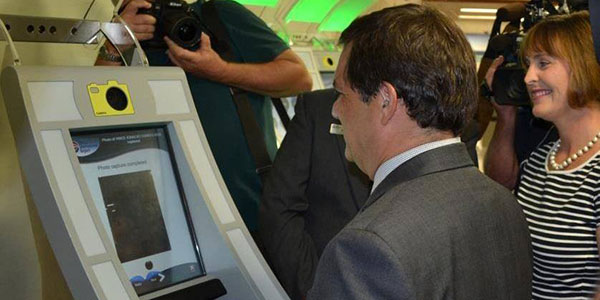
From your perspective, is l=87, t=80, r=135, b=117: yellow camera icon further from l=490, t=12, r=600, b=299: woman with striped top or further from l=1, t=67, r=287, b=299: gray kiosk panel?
l=490, t=12, r=600, b=299: woman with striped top

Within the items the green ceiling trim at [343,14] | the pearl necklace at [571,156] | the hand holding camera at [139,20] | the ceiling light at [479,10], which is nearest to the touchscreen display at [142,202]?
the hand holding camera at [139,20]

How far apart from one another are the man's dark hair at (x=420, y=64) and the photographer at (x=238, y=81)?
69cm

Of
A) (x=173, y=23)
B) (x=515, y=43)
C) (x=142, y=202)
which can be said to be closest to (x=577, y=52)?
(x=515, y=43)

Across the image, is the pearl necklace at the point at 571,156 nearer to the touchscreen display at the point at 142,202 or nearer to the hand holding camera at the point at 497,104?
the hand holding camera at the point at 497,104

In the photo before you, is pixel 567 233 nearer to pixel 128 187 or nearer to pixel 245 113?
pixel 245 113

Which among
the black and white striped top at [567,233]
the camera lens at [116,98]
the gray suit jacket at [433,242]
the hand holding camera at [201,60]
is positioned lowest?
the black and white striped top at [567,233]

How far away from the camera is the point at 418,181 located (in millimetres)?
1121

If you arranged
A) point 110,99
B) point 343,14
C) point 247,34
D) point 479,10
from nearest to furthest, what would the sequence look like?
point 110,99, point 247,34, point 343,14, point 479,10

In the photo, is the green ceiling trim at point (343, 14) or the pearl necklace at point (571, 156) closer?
the pearl necklace at point (571, 156)

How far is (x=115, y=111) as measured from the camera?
1380mm

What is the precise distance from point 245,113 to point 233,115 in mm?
34

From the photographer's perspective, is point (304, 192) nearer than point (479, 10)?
Yes

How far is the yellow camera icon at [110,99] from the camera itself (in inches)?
53.1

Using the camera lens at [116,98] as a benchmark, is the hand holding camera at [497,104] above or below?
below
